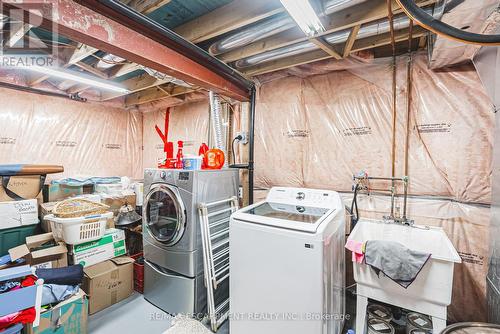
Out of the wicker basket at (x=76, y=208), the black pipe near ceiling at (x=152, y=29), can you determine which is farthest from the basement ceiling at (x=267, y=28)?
the wicker basket at (x=76, y=208)

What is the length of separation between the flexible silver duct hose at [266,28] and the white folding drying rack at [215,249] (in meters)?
1.51

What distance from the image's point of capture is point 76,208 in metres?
2.45

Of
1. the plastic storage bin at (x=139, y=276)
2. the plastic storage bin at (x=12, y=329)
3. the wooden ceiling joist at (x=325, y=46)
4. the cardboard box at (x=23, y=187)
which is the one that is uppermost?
the wooden ceiling joist at (x=325, y=46)

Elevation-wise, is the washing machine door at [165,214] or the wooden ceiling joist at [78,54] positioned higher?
the wooden ceiling joist at [78,54]

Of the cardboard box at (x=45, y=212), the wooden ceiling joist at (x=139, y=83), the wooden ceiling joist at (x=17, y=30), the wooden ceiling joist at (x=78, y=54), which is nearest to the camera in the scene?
the wooden ceiling joist at (x=17, y=30)

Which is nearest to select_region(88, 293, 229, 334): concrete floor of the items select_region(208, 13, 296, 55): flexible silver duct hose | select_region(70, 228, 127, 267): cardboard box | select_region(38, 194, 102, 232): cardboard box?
select_region(70, 228, 127, 267): cardboard box

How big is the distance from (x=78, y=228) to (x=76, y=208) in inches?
10.5

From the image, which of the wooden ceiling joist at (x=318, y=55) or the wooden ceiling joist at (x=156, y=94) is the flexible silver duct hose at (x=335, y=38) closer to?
the wooden ceiling joist at (x=318, y=55)

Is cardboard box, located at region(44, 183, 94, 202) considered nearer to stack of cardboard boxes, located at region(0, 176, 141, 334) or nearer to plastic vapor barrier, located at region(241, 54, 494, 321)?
stack of cardboard boxes, located at region(0, 176, 141, 334)

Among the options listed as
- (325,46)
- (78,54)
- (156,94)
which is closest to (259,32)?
(325,46)

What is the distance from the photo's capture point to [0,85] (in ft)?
9.43

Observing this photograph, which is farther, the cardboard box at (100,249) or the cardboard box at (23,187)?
the cardboard box at (23,187)

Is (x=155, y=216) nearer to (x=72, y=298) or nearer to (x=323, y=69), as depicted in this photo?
(x=72, y=298)

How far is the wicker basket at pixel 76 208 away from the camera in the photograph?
2291 millimetres
